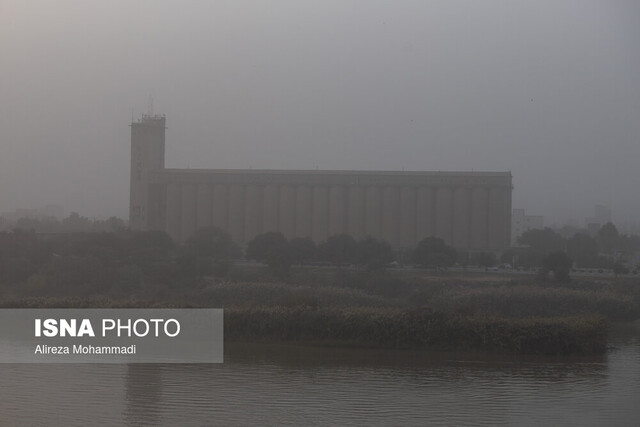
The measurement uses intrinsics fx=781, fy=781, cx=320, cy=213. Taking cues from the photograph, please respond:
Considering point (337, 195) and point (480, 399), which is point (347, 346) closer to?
point (480, 399)

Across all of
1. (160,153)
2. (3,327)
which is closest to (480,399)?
(3,327)

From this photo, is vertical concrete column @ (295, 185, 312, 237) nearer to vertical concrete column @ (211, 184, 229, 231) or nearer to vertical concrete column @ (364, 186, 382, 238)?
vertical concrete column @ (364, 186, 382, 238)

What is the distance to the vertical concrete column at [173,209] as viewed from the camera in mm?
32312

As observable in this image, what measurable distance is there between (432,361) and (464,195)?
23.2m

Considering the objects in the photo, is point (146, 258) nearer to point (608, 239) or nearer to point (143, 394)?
point (143, 394)

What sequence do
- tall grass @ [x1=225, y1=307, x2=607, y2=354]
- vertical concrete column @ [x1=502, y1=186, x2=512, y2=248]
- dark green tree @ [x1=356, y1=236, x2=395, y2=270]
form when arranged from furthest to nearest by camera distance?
vertical concrete column @ [x1=502, y1=186, x2=512, y2=248] < dark green tree @ [x1=356, y1=236, x2=395, y2=270] < tall grass @ [x1=225, y1=307, x2=607, y2=354]

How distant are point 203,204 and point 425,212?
915cm

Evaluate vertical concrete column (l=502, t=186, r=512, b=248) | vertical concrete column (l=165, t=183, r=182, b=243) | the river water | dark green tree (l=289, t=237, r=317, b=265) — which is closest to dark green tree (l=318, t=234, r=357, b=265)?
dark green tree (l=289, t=237, r=317, b=265)

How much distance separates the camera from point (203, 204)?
32.3 m

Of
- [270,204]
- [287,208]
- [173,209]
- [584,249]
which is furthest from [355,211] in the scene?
[584,249]

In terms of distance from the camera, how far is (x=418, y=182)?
31.9 metres

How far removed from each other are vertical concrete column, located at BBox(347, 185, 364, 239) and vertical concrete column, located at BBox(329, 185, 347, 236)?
22 cm

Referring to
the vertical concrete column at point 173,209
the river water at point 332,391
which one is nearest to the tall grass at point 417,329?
the river water at point 332,391

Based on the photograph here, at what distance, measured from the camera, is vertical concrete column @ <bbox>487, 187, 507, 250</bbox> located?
31.3 m
